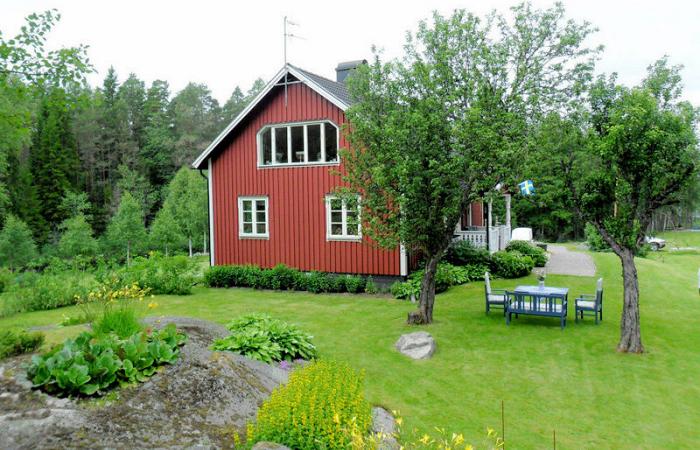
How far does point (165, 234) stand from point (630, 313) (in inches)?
1208

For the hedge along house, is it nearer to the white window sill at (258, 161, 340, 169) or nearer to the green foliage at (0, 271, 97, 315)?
the white window sill at (258, 161, 340, 169)

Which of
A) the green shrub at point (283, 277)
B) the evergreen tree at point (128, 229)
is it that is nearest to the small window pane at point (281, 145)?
the green shrub at point (283, 277)

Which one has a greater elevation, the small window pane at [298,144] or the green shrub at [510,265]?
the small window pane at [298,144]

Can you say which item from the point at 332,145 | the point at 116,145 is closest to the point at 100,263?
the point at 332,145

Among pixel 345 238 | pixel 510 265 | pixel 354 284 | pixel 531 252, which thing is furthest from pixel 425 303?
pixel 531 252

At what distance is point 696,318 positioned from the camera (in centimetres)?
1172

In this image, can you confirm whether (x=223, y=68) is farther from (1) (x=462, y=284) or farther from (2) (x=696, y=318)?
(2) (x=696, y=318)

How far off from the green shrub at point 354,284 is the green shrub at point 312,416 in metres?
9.82

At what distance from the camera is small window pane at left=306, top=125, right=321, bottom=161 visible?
16469 mm

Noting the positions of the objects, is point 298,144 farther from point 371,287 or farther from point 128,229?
point 128,229

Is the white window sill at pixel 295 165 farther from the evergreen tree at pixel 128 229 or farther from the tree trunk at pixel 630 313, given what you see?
the evergreen tree at pixel 128 229

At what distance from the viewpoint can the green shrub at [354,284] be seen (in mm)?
15531

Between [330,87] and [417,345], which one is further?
[330,87]

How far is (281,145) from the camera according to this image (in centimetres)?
1727
